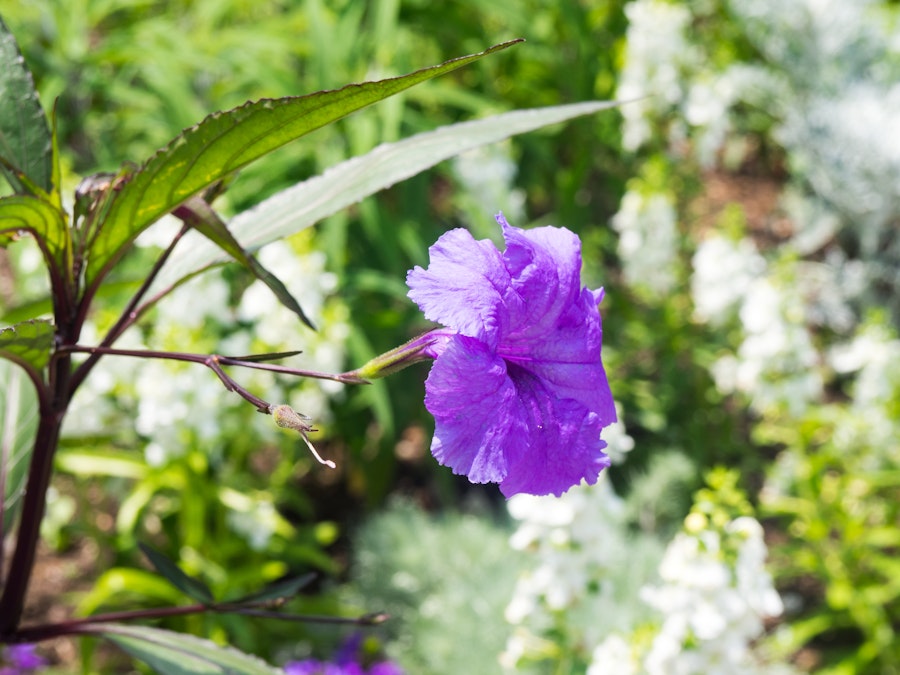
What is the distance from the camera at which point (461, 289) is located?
51 cm

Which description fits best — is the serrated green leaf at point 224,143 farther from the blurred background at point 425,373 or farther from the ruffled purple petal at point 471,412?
the blurred background at point 425,373

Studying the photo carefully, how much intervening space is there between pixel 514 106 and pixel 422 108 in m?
0.27

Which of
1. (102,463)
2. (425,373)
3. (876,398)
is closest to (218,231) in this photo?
(102,463)

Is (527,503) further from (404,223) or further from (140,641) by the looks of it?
(404,223)

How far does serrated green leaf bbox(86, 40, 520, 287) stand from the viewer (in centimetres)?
52

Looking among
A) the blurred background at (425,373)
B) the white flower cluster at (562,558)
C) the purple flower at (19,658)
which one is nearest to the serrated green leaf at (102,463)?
the blurred background at (425,373)

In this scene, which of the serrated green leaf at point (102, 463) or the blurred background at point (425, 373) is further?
the serrated green leaf at point (102, 463)

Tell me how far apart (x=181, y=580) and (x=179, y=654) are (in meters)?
0.05

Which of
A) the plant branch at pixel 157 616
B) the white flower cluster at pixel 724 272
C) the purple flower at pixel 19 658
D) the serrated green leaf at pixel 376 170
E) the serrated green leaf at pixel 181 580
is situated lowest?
the plant branch at pixel 157 616

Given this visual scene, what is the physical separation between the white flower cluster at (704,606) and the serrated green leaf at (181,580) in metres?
0.68

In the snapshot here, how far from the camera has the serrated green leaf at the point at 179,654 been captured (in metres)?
0.72

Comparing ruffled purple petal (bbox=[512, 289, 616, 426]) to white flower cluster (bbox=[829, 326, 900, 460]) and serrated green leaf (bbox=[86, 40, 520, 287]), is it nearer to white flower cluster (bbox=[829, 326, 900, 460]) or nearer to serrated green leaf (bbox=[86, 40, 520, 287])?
serrated green leaf (bbox=[86, 40, 520, 287])

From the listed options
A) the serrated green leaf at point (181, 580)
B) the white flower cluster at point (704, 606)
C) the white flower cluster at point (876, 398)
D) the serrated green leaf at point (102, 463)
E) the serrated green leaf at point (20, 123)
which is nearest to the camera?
the serrated green leaf at point (20, 123)

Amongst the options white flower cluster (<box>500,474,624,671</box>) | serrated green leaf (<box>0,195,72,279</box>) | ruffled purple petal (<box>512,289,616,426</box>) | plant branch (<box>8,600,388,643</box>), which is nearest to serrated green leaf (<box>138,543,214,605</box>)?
plant branch (<box>8,600,388,643</box>)
